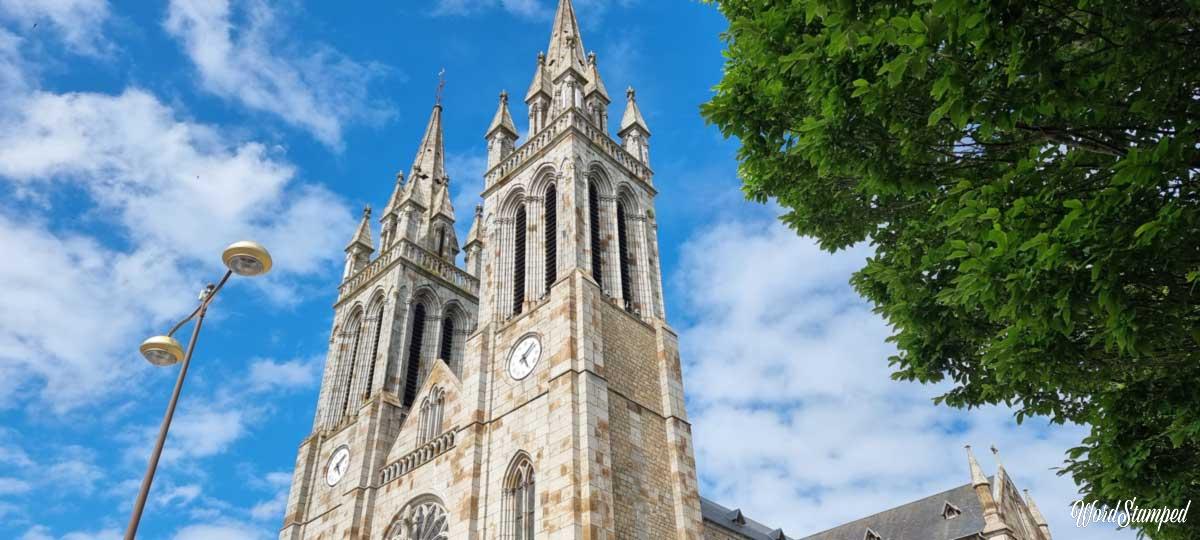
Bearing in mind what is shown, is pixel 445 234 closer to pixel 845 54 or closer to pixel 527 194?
pixel 527 194

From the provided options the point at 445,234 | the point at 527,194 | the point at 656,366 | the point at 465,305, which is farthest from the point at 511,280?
the point at 445,234

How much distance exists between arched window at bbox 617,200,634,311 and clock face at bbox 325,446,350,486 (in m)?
11.3

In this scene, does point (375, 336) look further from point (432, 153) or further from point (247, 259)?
point (247, 259)

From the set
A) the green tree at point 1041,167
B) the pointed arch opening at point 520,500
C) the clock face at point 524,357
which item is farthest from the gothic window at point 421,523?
the green tree at point 1041,167

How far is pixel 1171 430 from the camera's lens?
7.21m

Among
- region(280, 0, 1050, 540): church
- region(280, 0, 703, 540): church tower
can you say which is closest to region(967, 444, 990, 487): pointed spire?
region(280, 0, 1050, 540): church

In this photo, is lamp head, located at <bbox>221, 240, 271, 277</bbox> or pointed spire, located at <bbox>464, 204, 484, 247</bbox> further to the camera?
pointed spire, located at <bbox>464, 204, 484, 247</bbox>

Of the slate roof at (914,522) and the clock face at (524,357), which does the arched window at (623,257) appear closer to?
the clock face at (524,357)

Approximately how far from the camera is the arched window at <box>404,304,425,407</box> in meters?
30.2

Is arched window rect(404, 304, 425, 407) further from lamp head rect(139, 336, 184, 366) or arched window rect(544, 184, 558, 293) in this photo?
lamp head rect(139, 336, 184, 366)

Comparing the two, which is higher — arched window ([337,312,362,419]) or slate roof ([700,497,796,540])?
arched window ([337,312,362,419])

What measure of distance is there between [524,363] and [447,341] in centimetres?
1026

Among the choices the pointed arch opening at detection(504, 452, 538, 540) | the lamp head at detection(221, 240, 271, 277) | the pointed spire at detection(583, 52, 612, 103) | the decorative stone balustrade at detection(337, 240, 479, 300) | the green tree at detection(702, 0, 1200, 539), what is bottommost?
the green tree at detection(702, 0, 1200, 539)

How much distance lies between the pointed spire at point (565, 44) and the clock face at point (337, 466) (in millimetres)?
15579
